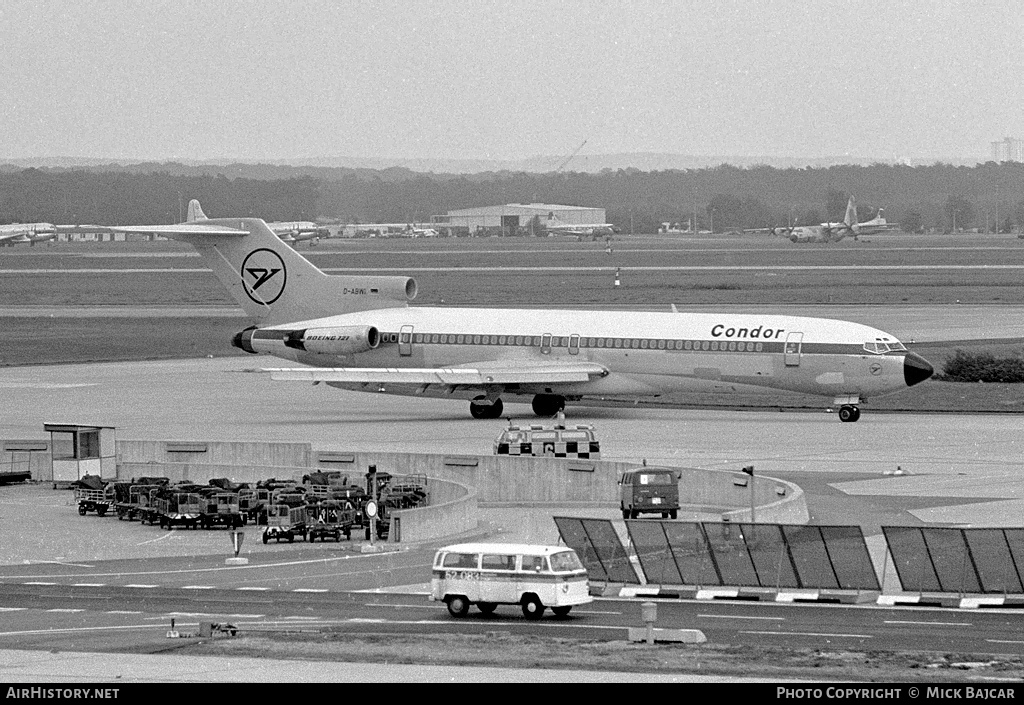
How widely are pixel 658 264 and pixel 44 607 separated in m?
155

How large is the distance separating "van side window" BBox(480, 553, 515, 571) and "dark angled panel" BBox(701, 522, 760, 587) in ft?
15.5

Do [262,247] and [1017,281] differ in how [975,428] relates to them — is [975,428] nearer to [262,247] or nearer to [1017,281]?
[262,247]

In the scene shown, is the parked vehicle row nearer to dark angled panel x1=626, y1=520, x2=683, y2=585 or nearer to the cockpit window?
dark angled panel x1=626, y1=520, x2=683, y2=585

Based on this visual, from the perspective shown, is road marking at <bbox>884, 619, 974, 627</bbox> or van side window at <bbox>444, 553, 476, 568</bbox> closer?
road marking at <bbox>884, 619, 974, 627</bbox>

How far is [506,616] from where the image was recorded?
27484 millimetres

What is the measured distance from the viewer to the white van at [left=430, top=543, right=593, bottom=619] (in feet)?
88.4

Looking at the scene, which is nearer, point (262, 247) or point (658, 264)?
point (262, 247)

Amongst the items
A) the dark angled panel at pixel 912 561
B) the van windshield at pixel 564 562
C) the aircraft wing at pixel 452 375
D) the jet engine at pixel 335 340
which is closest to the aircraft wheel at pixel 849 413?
the aircraft wing at pixel 452 375

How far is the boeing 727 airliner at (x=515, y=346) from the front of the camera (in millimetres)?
54906

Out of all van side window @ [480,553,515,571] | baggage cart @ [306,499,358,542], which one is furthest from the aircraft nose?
van side window @ [480,553,515,571]

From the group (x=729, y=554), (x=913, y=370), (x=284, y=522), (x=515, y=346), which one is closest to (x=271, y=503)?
(x=284, y=522)

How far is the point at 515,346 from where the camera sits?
193 ft
